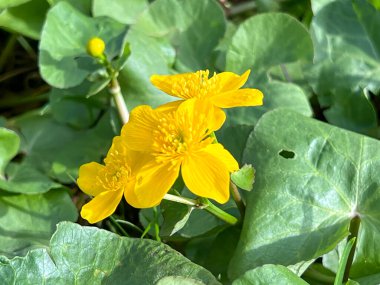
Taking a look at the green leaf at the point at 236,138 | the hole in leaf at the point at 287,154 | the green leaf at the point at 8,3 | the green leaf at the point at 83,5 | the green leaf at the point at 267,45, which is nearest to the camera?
the hole in leaf at the point at 287,154

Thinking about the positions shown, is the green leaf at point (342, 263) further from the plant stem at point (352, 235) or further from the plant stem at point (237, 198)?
the plant stem at point (237, 198)

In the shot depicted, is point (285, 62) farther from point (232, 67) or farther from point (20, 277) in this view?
point (20, 277)

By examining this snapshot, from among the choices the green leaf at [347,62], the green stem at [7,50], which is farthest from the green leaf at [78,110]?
the green leaf at [347,62]

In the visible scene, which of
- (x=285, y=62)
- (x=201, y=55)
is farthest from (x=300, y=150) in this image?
(x=201, y=55)

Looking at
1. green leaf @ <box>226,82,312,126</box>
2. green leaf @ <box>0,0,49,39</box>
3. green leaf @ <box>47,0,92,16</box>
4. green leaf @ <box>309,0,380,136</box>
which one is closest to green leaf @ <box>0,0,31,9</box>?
green leaf @ <box>0,0,49,39</box>

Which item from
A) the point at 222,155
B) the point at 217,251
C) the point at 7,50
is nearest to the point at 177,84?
the point at 222,155

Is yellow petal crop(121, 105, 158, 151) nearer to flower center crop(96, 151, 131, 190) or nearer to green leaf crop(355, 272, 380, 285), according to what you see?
flower center crop(96, 151, 131, 190)

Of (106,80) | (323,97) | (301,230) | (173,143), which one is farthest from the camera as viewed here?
(323,97)

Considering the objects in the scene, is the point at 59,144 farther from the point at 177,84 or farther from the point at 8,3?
the point at 177,84
